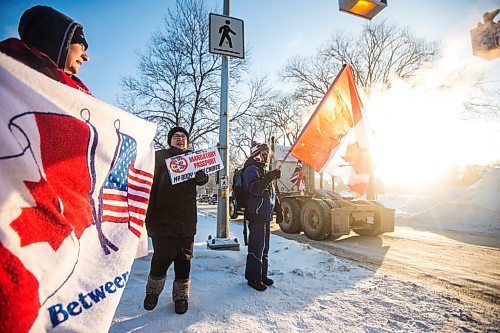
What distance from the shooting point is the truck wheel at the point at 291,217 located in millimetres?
8352

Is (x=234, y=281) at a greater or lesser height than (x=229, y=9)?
lesser

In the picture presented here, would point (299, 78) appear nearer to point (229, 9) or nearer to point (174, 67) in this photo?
point (174, 67)

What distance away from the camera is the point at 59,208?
3.39 feet

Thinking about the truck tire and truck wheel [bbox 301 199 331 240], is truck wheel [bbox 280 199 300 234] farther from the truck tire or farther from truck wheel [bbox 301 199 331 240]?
the truck tire

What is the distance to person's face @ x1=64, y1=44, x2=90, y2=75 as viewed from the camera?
139cm

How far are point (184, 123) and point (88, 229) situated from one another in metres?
17.0

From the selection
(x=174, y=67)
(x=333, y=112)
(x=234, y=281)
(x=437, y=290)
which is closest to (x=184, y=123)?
(x=174, y=67)

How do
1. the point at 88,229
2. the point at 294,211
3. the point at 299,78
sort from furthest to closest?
the point at 299,78, the point at 294,211, the point at 88,229

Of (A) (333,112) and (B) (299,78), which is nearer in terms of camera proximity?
(A) (333,112)

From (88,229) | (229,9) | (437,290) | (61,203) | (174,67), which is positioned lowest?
(437,290)

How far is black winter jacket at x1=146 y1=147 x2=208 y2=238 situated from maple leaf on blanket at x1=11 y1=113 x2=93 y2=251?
4.85ft

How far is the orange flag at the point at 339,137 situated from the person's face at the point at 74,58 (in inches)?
129

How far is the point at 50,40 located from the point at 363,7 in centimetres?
398

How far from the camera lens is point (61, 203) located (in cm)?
105
